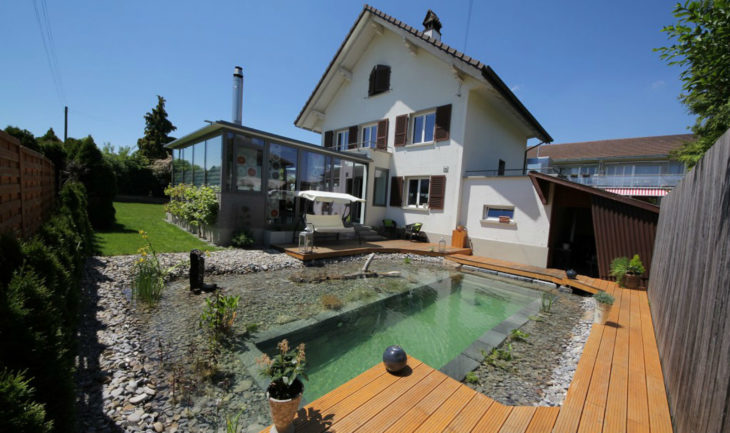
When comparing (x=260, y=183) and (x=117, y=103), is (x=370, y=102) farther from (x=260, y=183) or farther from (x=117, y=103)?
(x=117, y=103)

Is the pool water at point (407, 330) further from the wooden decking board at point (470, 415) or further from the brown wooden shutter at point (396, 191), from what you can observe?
the brown wooden shutter at point (396, 191)

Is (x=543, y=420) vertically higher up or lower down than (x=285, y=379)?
lower down

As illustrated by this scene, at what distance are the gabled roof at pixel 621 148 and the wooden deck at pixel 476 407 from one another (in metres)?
26.9

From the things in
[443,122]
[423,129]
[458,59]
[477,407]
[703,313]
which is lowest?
[477,407]

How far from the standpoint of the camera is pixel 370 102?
554 inches

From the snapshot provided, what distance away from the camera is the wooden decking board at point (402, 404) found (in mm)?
2115

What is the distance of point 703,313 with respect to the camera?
2.00 m

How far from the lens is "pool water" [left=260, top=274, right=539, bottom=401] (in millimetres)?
3645

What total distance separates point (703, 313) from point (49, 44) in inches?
1118

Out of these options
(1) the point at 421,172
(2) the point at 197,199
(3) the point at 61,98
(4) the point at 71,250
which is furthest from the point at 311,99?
(3) the point at 61,98

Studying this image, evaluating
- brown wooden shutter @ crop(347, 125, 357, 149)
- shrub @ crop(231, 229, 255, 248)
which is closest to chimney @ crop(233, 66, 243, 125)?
shrub @ crop(231, 229, 255, 248)

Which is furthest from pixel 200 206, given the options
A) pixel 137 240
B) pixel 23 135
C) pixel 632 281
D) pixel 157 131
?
pixel 157 131

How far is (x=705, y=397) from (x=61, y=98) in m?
36.6

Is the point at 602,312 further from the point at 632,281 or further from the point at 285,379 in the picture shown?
the point at 285,379
